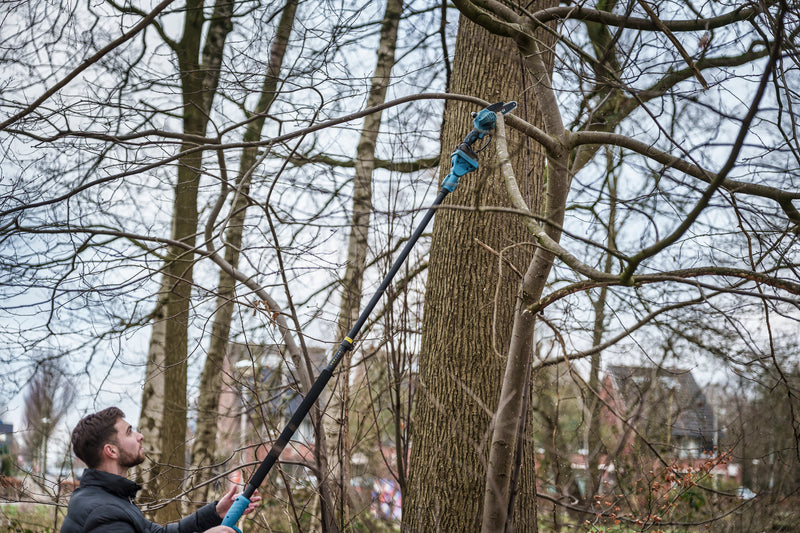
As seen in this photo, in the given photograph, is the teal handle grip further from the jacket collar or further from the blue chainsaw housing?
the blue chainsaw housing

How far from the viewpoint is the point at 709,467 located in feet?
15.8

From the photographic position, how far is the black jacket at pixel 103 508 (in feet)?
7.87

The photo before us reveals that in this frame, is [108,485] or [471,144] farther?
[471,144]

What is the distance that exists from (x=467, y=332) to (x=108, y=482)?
1955 mm

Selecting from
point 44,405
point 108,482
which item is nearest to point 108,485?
point 108,482

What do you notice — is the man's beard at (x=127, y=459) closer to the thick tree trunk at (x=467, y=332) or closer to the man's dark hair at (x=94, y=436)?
the man's dark hair at (x=94, y=436)

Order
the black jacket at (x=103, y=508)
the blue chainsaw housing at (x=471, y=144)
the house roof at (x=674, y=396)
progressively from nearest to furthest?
1. the black jacket at (x=103, y=508)
2. the blue chainsaw housing at (x=471, y=144)
3. the house roof at (x=674, y=396)

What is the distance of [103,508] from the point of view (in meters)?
2.42

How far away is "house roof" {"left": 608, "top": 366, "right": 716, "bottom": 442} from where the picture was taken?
5.38 m

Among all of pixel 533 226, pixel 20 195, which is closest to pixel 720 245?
pixel 533 226

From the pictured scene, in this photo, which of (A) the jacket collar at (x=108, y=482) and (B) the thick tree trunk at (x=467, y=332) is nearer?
(A) the jacket collar at (x=108, y=482)

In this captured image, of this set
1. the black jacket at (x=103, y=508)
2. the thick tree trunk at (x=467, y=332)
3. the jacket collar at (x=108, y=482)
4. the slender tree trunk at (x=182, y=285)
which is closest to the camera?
the black jacket at (x=103, y=508)

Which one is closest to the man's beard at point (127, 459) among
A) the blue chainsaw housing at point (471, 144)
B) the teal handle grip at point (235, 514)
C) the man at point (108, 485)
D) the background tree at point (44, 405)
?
the man at point (108, 485)

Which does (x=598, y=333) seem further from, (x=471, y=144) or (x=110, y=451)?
(x=110, y=451)
